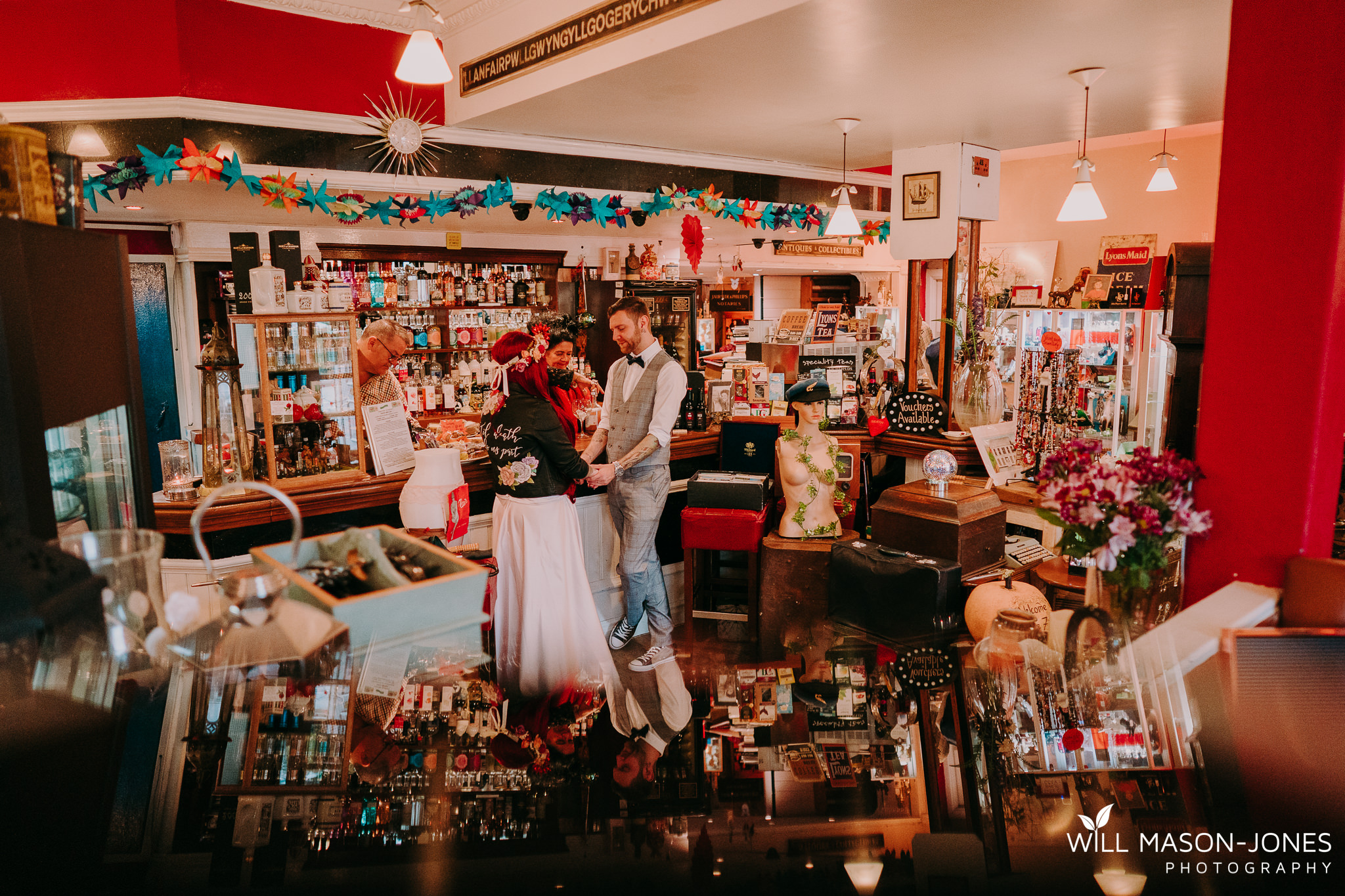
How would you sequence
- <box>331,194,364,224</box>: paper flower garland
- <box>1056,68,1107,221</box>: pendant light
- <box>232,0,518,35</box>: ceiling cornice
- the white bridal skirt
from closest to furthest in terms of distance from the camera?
the white bridal skirt < <box>232,0,518,35</box>: ceiling cornice < <box>1056,68,1107,221</box>: pendant light < <box>331,194,364,224</box>: paper flower garland

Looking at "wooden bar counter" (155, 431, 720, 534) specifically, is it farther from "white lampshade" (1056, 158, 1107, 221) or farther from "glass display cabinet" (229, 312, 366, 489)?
"white lampshade" (1056, 158, 1107, 221)

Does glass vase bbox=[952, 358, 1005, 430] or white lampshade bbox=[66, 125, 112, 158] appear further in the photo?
glass vase bbox=[952, 358, 1005, 430]

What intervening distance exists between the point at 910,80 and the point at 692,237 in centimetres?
289

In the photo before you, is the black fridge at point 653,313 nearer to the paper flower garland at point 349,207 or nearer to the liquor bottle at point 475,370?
the liquor bottle at point 475,370

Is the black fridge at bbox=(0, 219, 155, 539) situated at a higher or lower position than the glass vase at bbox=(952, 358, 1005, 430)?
higher

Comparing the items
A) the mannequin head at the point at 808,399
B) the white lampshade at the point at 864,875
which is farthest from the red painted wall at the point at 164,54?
the white lampshade at the point at 864,875

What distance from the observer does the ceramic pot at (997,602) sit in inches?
127

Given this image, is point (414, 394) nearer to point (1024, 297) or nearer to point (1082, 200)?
point (1082, 200)

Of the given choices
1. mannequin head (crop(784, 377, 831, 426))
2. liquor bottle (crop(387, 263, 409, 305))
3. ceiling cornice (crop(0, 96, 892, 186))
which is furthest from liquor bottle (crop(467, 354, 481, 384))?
mannequin head (crop(784, 377, 831, 426))

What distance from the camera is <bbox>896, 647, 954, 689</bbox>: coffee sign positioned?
2250mm

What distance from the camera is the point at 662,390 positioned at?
4535 millimetres

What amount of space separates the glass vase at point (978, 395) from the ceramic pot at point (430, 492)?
3.09 m

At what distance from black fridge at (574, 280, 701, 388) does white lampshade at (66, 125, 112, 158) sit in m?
4.90

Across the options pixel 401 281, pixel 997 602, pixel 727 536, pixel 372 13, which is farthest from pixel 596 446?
pixel 401 281
